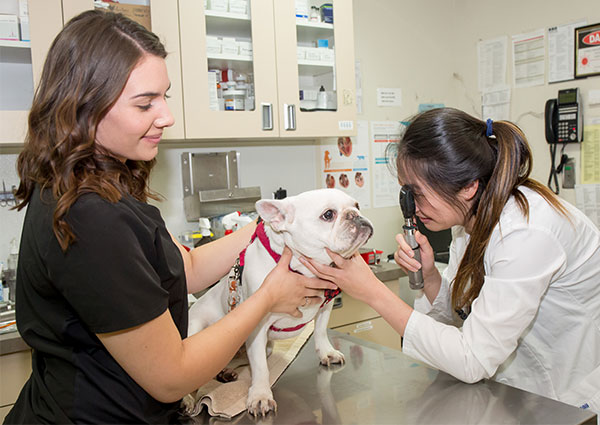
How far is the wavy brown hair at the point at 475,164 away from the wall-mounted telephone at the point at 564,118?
70.5 inches

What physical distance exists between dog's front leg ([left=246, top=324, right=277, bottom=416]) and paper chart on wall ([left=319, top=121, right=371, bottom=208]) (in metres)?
1.88

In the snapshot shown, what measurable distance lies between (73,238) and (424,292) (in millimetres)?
1009

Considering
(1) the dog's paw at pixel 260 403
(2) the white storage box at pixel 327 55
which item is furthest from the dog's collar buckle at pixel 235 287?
(2) the white storage box at pixel 327 55

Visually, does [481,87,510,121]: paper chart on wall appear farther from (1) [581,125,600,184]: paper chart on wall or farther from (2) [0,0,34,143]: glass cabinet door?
(2) [0,0,34,143]: glass cabinet door

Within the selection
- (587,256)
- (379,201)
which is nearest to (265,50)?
(379,201)

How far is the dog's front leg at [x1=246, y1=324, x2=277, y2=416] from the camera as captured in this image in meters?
1.00

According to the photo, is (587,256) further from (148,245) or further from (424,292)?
(148,245)

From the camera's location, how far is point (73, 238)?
71 centimetres

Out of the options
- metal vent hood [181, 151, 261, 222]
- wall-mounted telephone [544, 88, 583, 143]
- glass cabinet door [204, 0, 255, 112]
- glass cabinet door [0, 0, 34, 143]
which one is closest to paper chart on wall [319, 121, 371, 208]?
metal vent hood [181, 151, 261, 222]

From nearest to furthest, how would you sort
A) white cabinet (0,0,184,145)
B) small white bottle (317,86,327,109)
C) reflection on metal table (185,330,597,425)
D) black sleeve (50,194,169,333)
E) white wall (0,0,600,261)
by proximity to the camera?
black sleeve (50,194,169,333) → reflection on metal table (185,330,597,425) → white cabinet (0,0,184,145) → small white bottle (317,86,327,109) → white wall (0,0,600,261)

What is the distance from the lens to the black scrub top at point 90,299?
72 centimetres

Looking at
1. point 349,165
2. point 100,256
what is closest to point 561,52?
point 349,165

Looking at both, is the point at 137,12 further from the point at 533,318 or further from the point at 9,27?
the point at 533,318

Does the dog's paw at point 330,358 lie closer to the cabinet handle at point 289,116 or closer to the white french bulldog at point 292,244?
the white french bulldog at point 292,244
